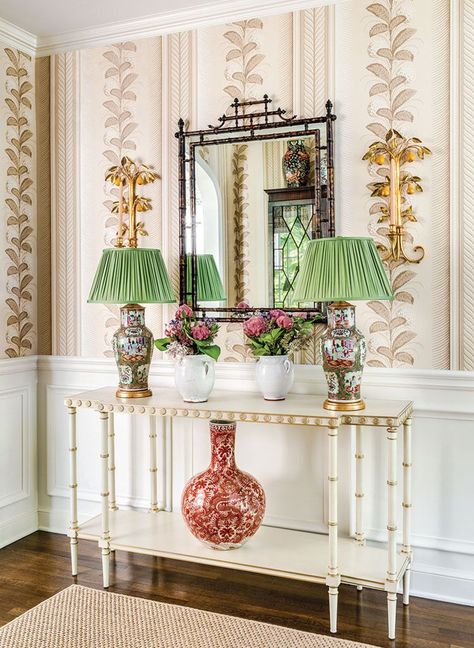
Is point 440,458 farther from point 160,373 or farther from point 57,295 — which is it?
point 57,295

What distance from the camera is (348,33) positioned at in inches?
104

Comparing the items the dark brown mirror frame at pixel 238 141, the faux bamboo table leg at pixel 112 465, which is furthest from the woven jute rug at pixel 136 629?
the dark brown mirror frame at pixel 238 141

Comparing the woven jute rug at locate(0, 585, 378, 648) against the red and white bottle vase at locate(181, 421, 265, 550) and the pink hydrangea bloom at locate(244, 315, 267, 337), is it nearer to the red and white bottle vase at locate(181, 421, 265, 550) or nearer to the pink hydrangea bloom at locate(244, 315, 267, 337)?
the red and white bottle vase at locate(181, 421, 265, 550)

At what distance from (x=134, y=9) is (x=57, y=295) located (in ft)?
4.84

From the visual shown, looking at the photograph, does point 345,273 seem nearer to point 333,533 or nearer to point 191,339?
point 191,339

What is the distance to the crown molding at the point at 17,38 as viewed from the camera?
304 centimetres

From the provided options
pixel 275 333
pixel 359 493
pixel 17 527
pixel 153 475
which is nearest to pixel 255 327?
pixel 275 333

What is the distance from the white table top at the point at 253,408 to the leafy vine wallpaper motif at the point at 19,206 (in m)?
0.68

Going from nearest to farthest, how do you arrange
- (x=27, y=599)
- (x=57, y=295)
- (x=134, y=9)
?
1. (x=27, y=599)
2. (x=134, y=9)
3. (x=57, y=295)

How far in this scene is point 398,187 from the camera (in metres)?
2.53

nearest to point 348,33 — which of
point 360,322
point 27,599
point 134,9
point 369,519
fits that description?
point 134,9

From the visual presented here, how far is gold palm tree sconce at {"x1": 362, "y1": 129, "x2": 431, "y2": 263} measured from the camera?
8.28 feet

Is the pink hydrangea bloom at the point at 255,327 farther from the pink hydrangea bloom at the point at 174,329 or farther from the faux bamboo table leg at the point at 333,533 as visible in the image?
the faux bamboo table leg at the point at 333,533

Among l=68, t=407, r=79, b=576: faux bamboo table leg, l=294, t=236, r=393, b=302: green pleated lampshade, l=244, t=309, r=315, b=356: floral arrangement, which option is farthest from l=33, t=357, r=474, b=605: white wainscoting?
l=294, t=236, r=393, b=302: green pleated lampshade
